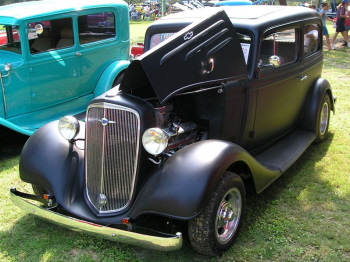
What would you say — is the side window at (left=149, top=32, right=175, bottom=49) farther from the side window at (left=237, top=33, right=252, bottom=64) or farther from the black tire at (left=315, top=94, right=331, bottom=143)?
the black tire at (left=315, top=94, right=331, bottom=143)

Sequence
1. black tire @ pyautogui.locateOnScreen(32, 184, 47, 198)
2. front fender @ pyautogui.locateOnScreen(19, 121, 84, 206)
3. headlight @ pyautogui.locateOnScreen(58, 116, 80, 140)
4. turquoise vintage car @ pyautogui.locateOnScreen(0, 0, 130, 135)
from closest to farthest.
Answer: front fender @ pyautogui.locateOnScreen(19, 121, 84, 206)
headlight @ pyautogui.locateOnScreen(58, 116, 80, 140)
black tire @ pyautogui.locateOnScreen(32, 184, 47, 198)
turquoise vintage car @ pyautogui.locateOnScreen(0, 0, 130, 135)

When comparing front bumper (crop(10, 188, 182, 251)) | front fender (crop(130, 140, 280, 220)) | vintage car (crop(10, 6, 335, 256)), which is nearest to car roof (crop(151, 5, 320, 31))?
vintage car (crop(10, 6, 335, 256))

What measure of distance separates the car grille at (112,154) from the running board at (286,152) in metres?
1.39

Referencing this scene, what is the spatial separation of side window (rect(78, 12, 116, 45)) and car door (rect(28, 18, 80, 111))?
189mm

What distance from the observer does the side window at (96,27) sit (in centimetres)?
593

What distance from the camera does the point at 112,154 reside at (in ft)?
9.47

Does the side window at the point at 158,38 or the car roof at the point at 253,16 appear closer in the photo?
the car roof at the point at 253,16

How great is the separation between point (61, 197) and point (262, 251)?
1588 millimetres

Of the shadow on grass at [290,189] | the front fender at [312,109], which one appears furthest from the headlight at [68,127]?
the front fender at [312,109]

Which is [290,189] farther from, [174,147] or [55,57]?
[55,57]

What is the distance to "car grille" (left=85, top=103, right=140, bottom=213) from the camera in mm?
2832

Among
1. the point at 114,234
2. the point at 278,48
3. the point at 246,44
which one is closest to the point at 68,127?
the point at 114,234

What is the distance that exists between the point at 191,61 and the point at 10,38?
11.6ft

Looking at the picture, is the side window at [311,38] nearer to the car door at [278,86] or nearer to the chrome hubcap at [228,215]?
the car door at [278,86]
